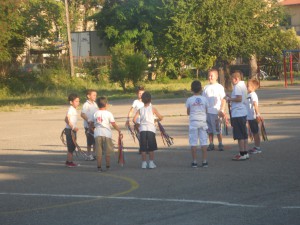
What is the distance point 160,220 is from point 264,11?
37.4 m

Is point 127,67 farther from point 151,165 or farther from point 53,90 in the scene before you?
point 151,165

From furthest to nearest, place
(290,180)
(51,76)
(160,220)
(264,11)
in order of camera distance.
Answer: (51,76) → (264,11) → (290,180) → (160,220)

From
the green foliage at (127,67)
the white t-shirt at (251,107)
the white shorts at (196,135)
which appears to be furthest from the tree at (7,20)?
the white shorts at (196,135)

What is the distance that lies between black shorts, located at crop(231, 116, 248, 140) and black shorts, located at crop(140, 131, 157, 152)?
166 cm

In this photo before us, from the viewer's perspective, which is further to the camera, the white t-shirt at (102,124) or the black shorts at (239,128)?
the black shorts at (239,128)

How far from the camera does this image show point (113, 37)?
6912cm

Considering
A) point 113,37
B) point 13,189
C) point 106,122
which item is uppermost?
point 113,37

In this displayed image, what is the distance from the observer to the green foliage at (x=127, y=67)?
153 feet

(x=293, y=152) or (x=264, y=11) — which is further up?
(x=264, y=11)

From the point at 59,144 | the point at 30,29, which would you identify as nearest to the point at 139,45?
the point at 30,29

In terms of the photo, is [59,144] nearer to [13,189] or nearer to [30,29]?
[13,189]

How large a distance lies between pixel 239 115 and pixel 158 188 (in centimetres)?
374

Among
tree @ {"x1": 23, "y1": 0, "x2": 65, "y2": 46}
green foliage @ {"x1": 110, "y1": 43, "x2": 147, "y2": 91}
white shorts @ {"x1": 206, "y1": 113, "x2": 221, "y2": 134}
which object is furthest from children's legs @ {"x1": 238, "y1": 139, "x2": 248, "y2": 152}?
tree @ {"x1": 23, "y1": 0, "x2": 65, "y2": 46}

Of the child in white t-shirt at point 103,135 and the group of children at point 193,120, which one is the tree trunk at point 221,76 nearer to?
the group of children at point 193,120
